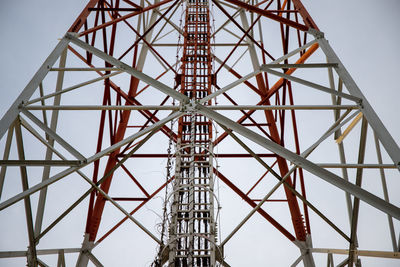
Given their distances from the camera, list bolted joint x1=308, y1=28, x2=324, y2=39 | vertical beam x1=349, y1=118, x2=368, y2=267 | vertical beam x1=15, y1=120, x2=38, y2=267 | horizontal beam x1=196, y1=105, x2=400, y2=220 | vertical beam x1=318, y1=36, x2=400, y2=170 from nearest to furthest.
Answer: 1. horizontal beam x1=196, y1=105, x2=400, y2=220
2. vertical beam x1=318, y1=36, x2=400, y2=170
3. vertical beam x1=15, y1=120, x2=38, y2=267
4. vertical beam x1=349, y1=118, x2=368, y2=267
5. bolted joint x1=308, y1=28, x2=324, y2=39

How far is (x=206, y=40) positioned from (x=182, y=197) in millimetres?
6421

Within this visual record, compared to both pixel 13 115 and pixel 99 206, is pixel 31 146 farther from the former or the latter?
pixel 13 115

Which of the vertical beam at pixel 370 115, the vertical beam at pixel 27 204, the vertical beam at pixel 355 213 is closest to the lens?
the vertical beam at pixel 370 115

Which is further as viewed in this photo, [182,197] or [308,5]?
[308,5]

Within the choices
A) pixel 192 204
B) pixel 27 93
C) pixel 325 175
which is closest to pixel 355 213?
pixel 325 175

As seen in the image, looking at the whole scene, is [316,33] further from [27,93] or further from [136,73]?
[27,93]

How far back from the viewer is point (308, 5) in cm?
2522

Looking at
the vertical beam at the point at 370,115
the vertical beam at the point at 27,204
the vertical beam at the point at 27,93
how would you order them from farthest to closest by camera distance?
the vertical beam at the point at 27,204
the vertical beam at the point at 27,93
the vertical beam at the point at 370,115

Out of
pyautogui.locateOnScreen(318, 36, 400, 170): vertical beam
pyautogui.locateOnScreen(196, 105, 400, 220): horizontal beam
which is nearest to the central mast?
pyautogui.locateOnScreen(196, 105, 400, 220): horizontal beam

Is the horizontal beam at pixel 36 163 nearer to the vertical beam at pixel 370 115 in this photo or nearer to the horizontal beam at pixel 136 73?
the horizontal beam at pixel 136 73

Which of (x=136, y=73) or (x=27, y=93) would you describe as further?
(x=136, y=73)

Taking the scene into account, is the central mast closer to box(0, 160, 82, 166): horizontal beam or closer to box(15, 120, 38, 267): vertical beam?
box(0, 160, 82, 166): horizontal beam

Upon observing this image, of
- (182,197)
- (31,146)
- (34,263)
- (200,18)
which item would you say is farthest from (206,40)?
(31,146)

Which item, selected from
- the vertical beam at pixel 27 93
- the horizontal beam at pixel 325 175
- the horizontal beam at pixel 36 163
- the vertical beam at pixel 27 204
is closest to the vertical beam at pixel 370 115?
the horizontal beam at pixel 325 175
